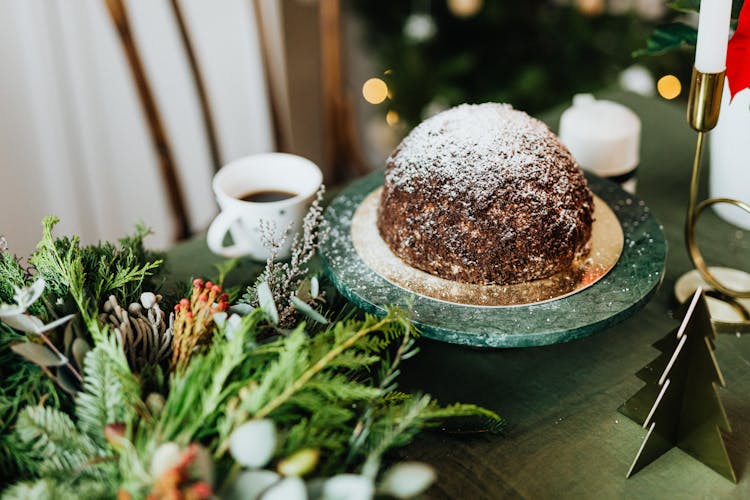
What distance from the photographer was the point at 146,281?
807 mm

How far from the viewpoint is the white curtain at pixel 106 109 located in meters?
1.44

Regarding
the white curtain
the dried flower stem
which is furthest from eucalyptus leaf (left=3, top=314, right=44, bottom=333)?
the white curtain

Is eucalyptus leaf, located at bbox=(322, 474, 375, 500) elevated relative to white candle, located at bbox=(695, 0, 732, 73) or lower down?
lower down

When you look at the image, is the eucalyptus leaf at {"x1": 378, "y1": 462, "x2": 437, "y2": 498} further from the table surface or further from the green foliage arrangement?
the table surface

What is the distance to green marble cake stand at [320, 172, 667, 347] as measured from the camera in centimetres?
72

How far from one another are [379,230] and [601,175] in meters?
0.37

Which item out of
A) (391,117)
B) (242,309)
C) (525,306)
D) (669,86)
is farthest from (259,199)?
(669,86)

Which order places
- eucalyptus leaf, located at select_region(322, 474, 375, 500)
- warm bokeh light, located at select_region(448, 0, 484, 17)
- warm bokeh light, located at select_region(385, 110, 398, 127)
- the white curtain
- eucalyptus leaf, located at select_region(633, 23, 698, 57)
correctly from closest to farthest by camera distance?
eucalyptus leaf, located at select_region(322, 474, 375, 500)
eucalyptus leaf, located at select_region(633, 23, 698, 57)
the white curtain
warm bokeh light, located at select_region(448, 0, 484, 17)
warm bokeh light, located at select_region(385, 110, 398, 127)

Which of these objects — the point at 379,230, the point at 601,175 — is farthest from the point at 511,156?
the point at 601,175

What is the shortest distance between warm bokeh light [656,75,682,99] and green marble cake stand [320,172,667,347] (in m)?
1.19

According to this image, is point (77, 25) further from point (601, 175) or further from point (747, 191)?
point (747, 191)

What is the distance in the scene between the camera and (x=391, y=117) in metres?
1.96

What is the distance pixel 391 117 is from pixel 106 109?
74 centimetres

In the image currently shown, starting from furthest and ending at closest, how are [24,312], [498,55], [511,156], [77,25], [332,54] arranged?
[498,55] → [332,54] → [77,25] → [511,156] → [24,312]
